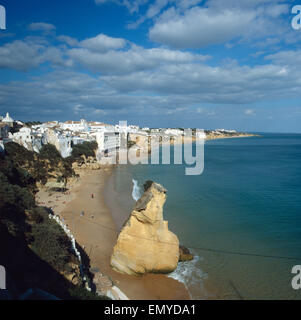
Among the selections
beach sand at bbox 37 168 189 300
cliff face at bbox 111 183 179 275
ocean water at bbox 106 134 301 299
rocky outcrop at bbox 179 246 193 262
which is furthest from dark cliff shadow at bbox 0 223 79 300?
rocky outcrop at bbox 179 246 193 262

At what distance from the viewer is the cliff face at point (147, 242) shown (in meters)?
10.1

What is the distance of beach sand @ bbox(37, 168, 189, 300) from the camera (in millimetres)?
9352

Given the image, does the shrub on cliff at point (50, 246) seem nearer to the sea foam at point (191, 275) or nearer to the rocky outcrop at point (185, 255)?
the sea foam at point (191, 275)

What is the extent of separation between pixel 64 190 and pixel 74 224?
8762 mm

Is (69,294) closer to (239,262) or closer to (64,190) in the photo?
(239,262)

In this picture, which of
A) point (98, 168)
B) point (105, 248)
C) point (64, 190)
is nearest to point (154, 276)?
point (105, 248)

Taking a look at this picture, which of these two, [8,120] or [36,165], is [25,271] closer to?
[36,165]

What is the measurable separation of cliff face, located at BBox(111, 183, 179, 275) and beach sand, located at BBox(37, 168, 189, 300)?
45 cm

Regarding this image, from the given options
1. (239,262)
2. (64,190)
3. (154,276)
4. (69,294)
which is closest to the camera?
(69,294)

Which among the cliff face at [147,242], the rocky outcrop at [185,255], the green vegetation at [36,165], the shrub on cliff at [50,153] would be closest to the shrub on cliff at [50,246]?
the cliff face at [147,242]

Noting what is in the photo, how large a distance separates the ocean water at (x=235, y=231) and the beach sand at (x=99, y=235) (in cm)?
102

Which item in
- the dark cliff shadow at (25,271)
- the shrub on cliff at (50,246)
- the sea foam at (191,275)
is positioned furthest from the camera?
the sea foam at (191,275)

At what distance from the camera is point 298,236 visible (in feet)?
46.1

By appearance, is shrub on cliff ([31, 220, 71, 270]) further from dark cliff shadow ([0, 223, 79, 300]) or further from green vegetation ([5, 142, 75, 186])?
green vegetation ([5, 142, 75, 186])
